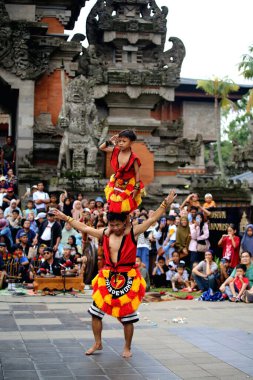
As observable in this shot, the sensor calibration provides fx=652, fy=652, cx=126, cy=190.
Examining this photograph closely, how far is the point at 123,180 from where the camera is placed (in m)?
8.19

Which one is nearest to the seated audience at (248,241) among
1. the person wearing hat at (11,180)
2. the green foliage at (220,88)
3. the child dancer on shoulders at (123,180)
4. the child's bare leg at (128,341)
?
the child dancer on shoulders at (123,180)

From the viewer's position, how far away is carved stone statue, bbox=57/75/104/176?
2031 cm

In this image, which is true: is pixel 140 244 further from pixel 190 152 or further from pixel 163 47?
pixel 163 47

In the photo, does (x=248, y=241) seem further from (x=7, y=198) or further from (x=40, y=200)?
(x=7, y=198)

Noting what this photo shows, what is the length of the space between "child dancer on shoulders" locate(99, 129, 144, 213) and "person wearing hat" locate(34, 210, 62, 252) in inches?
274

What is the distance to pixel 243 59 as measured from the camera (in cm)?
3600

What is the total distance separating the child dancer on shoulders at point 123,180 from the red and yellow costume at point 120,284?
65 cm

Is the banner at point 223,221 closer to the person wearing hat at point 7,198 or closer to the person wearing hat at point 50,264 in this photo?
the person wearing hat at point 50,264

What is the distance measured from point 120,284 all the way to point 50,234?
7897 mm

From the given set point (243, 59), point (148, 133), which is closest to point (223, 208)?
point (148, 133)

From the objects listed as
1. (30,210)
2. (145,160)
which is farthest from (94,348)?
(145,160)

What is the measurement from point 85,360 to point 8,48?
17550mm

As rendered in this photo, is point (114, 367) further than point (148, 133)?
No

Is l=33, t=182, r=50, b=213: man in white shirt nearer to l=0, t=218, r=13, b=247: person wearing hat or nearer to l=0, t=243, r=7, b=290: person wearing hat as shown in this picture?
l=0, t=218, r=13, b=247: person wearing hat
